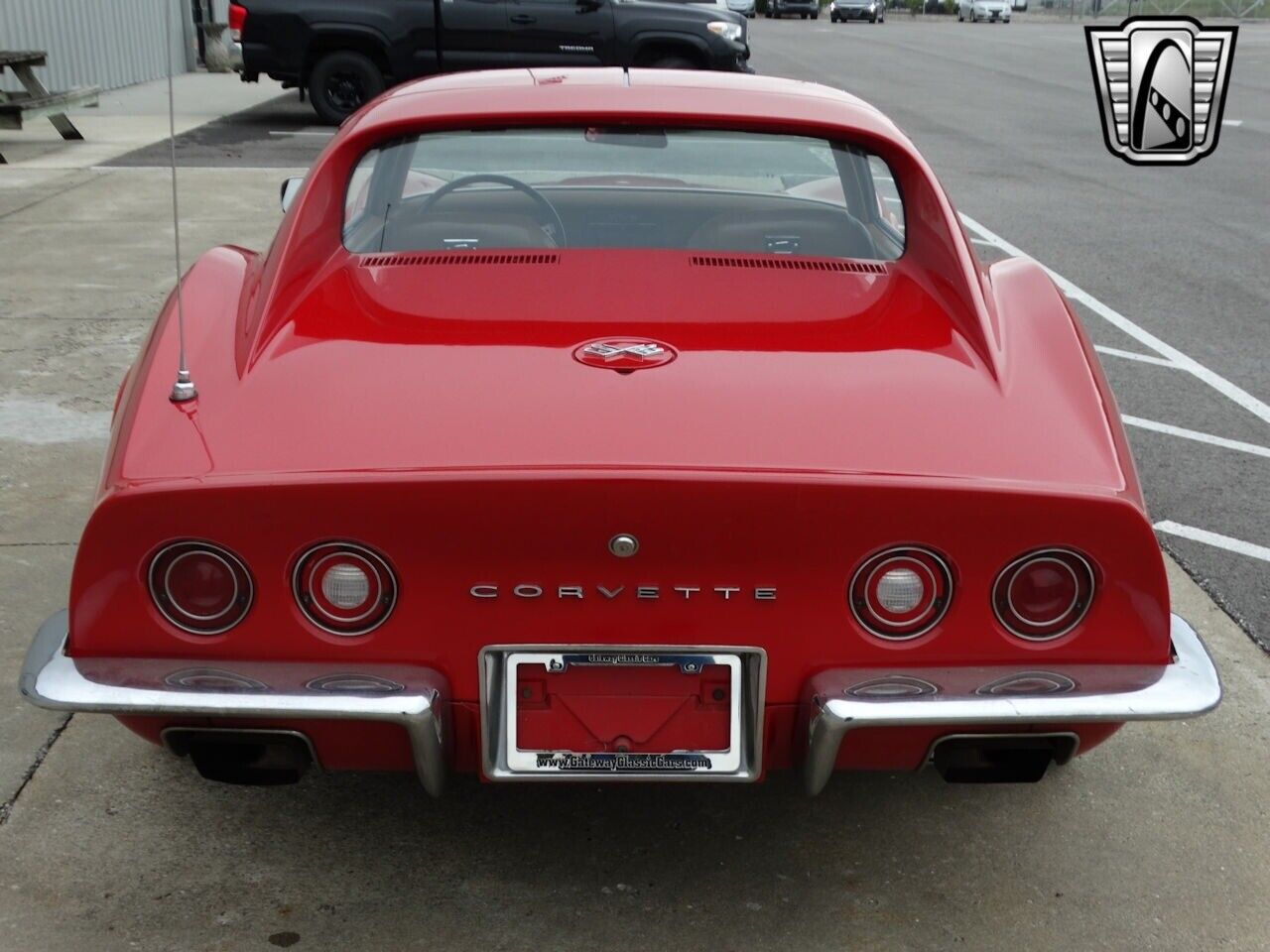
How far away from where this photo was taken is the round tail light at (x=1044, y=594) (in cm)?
247

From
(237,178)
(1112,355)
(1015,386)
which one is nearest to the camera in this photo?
(1015,386)

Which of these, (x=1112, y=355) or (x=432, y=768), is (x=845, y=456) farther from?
(x=1112, y=355)

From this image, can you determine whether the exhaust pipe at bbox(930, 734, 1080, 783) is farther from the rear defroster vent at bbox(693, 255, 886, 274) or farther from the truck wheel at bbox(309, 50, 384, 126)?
the truck wheel at bbox(309, 50, 384, 126)

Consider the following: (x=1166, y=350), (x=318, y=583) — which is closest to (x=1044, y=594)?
(x=318, y=583)

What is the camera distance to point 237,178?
11961 mm

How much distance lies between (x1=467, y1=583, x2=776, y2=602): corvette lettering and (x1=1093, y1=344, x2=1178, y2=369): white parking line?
16.6 ft

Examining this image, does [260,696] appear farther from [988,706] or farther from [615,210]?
[615,210]

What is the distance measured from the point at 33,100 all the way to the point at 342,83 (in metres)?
3.44

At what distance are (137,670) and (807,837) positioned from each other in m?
1.37

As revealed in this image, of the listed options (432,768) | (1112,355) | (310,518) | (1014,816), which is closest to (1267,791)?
(1014,816)

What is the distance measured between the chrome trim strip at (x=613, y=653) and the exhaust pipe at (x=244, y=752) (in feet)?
1.06

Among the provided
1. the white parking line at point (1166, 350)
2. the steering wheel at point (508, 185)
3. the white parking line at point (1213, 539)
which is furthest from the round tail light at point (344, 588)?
the white parking line at point (1166, 350)

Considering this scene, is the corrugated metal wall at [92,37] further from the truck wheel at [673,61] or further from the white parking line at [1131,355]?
the white parking line at [1131,355]

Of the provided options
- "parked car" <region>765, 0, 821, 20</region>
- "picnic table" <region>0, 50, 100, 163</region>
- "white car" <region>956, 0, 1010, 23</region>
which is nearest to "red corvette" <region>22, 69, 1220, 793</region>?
"picnic table" <region>0, 50, 100, 163</region>
